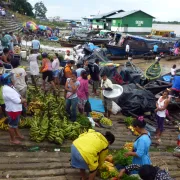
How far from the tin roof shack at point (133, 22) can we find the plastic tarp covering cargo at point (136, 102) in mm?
34896

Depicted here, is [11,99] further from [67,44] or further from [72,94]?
[67,44]

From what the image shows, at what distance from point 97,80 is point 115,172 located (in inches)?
247

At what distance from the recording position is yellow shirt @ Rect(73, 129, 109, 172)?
12.4 feet

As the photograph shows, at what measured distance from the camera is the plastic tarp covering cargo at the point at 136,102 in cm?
959

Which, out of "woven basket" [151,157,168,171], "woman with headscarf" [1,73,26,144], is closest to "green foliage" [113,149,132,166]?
"woven basket" [151,157,168,171]

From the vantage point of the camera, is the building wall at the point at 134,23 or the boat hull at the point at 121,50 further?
the building wall at the point at 134,23

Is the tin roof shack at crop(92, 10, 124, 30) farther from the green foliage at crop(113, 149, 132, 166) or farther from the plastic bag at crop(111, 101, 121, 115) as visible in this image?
the green foliage at crop(113, 149, 132, 166)

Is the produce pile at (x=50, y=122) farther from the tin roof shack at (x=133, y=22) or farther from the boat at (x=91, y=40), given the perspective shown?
the tin roof shack at (x=133, y=22)

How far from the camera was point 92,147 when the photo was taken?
3803 millimetres

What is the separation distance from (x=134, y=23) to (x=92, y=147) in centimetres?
4254

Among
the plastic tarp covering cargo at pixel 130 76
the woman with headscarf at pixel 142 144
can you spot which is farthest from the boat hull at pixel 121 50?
the woman with headscarf at pixel 142 144

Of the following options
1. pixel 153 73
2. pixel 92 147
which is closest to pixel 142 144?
pixel 92 147

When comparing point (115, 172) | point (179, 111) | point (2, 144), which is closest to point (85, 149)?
point (115, 172)

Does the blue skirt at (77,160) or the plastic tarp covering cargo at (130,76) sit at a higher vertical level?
the blue skirt at (77,160)
